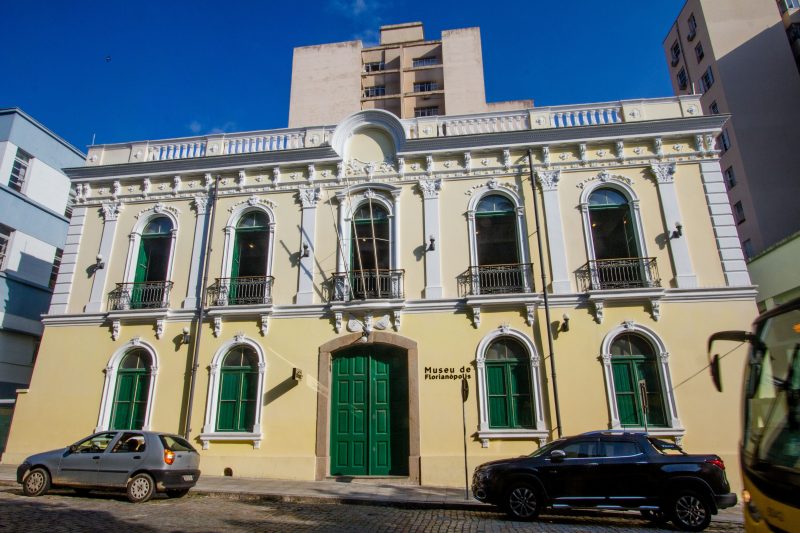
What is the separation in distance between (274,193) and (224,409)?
6931 mm

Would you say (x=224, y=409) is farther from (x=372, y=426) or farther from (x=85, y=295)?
(x=85, y=295)

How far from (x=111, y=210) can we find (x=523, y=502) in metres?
15.6

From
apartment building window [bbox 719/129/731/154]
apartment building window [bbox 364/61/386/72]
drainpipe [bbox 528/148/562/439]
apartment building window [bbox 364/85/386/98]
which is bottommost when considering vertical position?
drainpipe [bbox 528/148/562/439]

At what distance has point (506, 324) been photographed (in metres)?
13.6

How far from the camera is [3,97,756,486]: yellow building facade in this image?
12969mm

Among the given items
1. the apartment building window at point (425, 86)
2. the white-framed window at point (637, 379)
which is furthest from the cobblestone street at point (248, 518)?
the apartment building window at point (425, 86)

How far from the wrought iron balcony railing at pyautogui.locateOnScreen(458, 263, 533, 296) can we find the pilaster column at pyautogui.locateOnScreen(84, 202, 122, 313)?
11.5 meters

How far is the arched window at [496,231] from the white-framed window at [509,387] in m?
A: 2.29

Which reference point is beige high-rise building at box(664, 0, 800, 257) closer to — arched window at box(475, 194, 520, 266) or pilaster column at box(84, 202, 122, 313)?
arched window at box(475, 194, 520, 266)

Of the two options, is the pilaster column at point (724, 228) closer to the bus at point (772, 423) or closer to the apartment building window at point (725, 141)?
the bus at point (772, 423)

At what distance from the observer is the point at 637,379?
12906 millimetres

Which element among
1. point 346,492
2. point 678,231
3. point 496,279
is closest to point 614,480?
point 346,492

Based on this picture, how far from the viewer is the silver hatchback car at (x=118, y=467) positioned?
32.4 ft

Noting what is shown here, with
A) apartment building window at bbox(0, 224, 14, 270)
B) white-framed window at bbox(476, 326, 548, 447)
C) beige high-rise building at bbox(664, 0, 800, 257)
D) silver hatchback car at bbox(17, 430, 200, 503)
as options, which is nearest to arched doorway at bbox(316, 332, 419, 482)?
white-framed window at bbox(476, 326, 548, 447)
